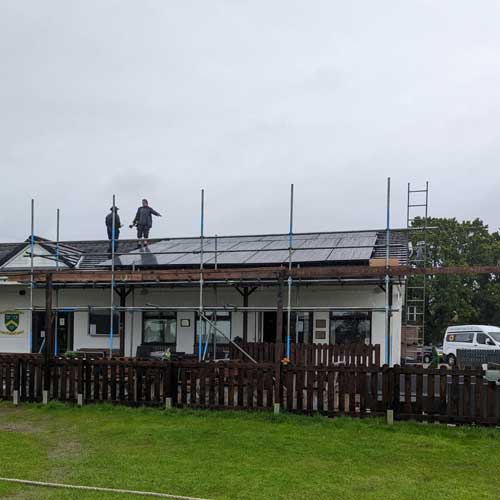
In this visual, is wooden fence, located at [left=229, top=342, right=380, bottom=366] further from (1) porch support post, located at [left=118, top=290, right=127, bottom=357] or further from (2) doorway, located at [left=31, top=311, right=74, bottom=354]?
(2) doorway, located at [left=31, top=311, right=74, bottom=354]

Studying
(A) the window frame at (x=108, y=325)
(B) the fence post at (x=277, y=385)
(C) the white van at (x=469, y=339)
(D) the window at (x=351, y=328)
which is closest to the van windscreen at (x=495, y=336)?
(C) the white van at (x=469, y=339)

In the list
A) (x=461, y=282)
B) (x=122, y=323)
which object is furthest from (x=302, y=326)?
(x=461, y=282)

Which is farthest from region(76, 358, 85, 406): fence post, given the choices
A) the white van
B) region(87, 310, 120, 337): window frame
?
the white van

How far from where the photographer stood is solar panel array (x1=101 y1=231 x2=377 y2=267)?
16.5m

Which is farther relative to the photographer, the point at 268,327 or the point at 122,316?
the point at 122,316

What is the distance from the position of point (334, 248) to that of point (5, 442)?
10.6 metres

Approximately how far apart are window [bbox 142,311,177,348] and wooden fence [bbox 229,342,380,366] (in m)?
4.07

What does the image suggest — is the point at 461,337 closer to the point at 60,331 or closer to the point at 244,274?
the point at 244,274

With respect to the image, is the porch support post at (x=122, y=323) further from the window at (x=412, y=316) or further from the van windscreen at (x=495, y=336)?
the van windscreen at (x=495, y=336)

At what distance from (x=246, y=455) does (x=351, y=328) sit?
10.9 m

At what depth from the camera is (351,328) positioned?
17.8 metres

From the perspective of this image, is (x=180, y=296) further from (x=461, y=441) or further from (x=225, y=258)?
(x=461, y=441)

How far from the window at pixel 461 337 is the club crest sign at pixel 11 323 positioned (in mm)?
20537

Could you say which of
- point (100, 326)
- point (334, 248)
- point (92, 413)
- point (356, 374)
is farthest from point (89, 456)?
point (100, 326)
